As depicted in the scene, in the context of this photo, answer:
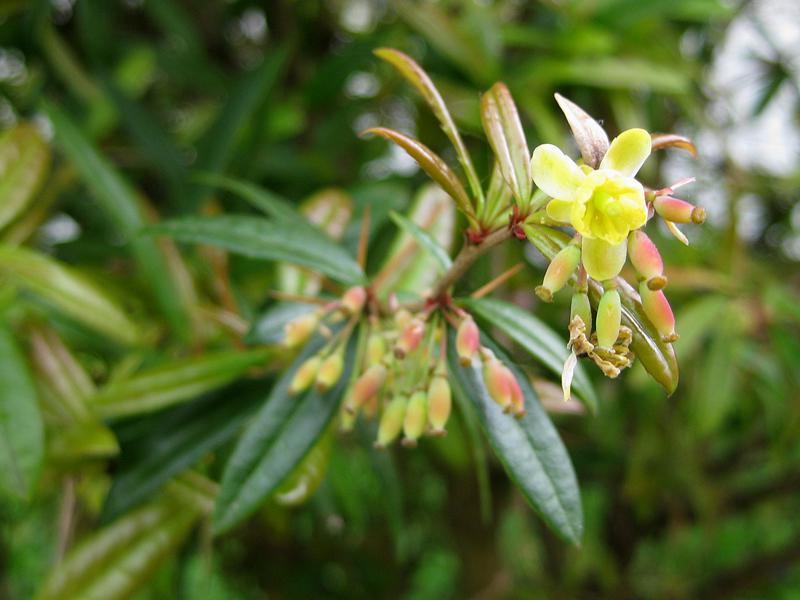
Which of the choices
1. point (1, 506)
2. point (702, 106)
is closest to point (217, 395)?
point (1, 506)

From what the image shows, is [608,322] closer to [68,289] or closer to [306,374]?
[306,374]

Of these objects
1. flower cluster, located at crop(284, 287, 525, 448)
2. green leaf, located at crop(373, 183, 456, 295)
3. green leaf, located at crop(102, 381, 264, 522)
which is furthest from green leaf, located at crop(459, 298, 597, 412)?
green leaf, located at crop(102, 381, 264, 522)

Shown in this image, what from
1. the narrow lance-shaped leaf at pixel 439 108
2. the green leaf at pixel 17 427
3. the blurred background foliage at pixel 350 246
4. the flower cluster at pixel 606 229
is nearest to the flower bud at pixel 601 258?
the flower cluster at pixel 606 229

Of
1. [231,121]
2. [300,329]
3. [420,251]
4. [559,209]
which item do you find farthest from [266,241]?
[231,121]

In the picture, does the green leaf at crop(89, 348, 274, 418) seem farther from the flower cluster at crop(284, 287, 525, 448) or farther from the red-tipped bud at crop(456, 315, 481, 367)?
the red-tipped bud at crop(456, 315, 481, 367)

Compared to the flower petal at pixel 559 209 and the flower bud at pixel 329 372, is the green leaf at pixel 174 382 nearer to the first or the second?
the flower bud at pixel 329 372

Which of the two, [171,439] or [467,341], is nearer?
[467,341]
